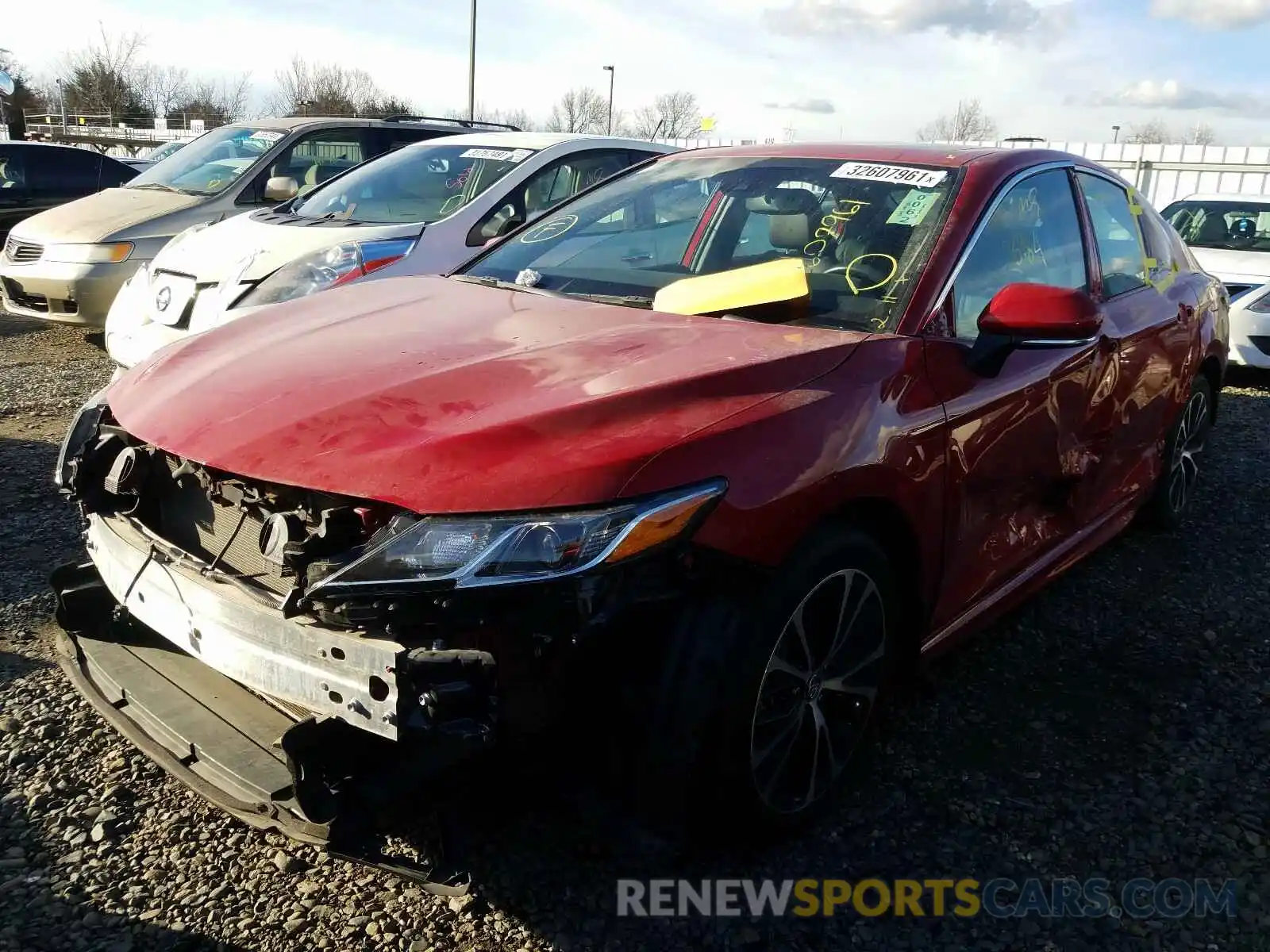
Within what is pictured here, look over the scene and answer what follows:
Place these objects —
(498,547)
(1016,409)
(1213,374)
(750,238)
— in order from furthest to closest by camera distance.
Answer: (1213,374), (750,238), (1016,409), (498,547)

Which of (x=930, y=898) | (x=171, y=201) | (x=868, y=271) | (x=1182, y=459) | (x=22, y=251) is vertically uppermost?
(x=868, y=271)

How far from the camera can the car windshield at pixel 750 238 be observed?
2.79 metres

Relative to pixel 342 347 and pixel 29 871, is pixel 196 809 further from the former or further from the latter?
pixel 342 347

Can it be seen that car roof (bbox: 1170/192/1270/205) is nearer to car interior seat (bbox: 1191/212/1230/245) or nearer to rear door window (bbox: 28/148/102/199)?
car interior seat (bbox: 1191/212/1230/245)

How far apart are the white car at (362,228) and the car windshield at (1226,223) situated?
19.8 ft

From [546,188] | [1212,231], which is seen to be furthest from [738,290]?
[1212,231]

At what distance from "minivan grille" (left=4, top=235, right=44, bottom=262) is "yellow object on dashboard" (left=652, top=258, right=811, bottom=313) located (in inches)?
262

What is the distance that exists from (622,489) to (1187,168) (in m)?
19.7

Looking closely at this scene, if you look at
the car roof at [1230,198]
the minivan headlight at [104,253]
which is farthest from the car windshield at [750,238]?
the car roof at [1230,198]

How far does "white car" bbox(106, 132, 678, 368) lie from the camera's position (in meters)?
5.53

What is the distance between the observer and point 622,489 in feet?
6.26

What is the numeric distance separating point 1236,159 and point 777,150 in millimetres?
19678

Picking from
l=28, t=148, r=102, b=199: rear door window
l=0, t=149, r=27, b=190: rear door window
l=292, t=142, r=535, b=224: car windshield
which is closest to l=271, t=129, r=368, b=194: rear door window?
l=292, t=142, r=535, b=224: car windshield

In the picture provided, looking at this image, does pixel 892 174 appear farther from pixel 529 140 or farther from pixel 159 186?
pixel 159 186
